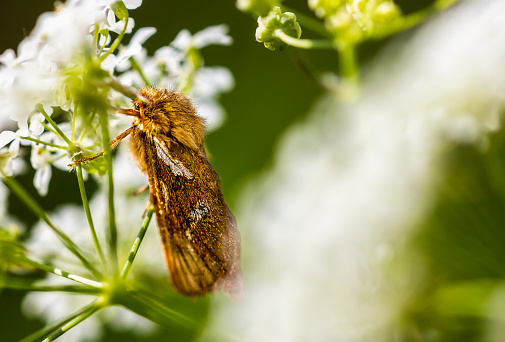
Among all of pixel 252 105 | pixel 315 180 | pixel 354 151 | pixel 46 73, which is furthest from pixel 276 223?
pixel 252 105

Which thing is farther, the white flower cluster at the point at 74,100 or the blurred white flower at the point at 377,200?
the blurred white flower at the point at 377,200

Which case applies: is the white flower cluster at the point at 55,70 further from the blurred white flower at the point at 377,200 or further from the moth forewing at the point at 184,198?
the blurred white flower at the point at 377,200

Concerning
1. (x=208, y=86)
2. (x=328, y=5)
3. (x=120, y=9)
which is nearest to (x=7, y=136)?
(x=120, y=9)

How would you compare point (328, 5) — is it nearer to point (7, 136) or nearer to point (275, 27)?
point (275, 27)

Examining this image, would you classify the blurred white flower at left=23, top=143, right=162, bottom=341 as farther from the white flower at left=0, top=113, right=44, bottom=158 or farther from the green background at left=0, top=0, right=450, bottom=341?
the green background at left=0, top=0, right=450, bottom=341

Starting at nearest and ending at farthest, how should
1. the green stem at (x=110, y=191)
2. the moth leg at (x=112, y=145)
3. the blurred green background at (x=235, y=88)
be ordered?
the green stem at (x=110, y=191) → the moth leg at (x=112, y=145) → the blurred green background at (x=235, y=88)

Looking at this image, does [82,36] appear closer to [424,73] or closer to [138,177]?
[138,177]

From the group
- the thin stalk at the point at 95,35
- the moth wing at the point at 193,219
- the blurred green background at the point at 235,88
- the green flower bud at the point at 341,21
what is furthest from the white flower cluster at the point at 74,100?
the blurred green background at the point at 235,88
